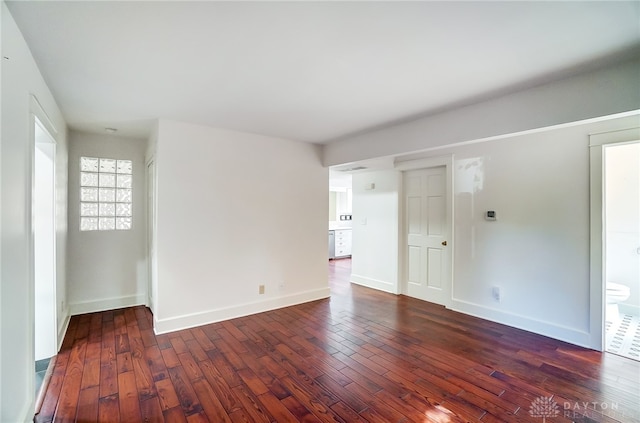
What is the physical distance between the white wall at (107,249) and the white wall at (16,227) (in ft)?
7.01

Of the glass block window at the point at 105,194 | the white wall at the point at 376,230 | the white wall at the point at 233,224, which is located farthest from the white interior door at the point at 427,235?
the glass block window at the point at 105,194

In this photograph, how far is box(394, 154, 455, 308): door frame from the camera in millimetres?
3938

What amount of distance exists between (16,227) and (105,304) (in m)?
2.85

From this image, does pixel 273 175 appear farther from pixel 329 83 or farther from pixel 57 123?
pixel 57 123

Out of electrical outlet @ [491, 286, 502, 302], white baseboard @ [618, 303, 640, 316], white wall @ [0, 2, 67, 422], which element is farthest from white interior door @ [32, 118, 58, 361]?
white baseboard @ [618, 303, 640, 316]

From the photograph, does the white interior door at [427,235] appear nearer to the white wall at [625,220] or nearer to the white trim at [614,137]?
the white trim at [614,137]

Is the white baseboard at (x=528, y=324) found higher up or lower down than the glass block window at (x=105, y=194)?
lower down

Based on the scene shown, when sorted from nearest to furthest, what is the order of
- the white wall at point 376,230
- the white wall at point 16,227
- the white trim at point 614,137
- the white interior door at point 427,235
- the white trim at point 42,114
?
1. the white wall at point 16,227
2. the white trim at point 42,114
3. the white trim at point 614,137
4. the white interior door at point 427,235
5. the white wall at point 376,230

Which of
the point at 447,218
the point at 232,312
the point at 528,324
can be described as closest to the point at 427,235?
the point at 447,218

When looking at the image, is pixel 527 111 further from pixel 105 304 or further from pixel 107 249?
pixel 105 304

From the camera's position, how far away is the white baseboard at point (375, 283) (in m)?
4.77

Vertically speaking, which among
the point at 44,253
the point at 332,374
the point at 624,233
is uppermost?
the point at 624,233

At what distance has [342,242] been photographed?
8.35 m

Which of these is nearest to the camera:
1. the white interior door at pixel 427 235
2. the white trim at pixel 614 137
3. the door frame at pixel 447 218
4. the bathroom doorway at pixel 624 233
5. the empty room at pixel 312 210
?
the empty room at pixel 312 210
